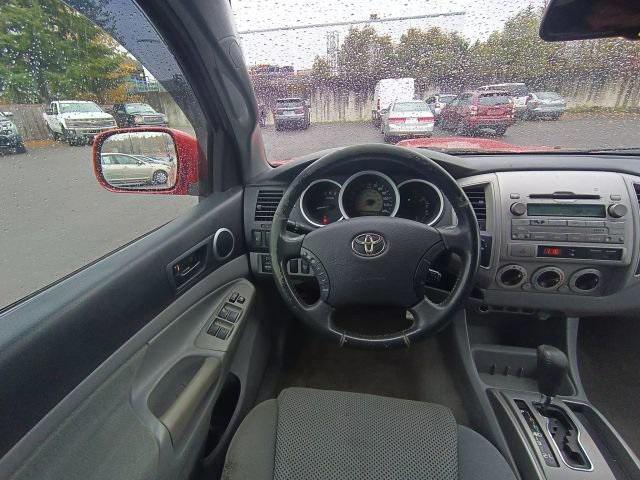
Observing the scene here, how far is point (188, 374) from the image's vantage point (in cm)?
134

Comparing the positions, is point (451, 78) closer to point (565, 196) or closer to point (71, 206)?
point (565, 196)

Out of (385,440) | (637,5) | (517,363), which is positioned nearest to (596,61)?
(637,5)

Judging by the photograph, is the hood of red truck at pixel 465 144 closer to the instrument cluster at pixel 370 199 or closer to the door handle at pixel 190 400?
the instrument cluster at pixel 370 199

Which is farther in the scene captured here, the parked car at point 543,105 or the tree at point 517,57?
the parked car at point 543,105

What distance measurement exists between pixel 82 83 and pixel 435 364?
6.91 feet

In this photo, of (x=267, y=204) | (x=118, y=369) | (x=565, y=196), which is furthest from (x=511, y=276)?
(x=118, y=369)

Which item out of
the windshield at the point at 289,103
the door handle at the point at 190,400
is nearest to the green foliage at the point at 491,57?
the windshield at the point at 289,103

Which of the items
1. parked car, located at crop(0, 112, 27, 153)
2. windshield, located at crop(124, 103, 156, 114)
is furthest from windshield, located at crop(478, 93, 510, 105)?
parked car, located at crop(0, 112, 27, 153)

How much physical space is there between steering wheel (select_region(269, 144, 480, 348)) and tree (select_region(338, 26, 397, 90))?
74 centimetres

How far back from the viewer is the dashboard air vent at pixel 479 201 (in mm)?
1632

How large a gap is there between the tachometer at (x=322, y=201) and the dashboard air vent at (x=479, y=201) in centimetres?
63

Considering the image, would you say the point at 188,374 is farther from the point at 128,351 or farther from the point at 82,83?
the point at 82,83

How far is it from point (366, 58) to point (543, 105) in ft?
2.80

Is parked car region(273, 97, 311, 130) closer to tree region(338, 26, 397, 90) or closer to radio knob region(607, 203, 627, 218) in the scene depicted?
tree region(338, 26, 397, 90)
